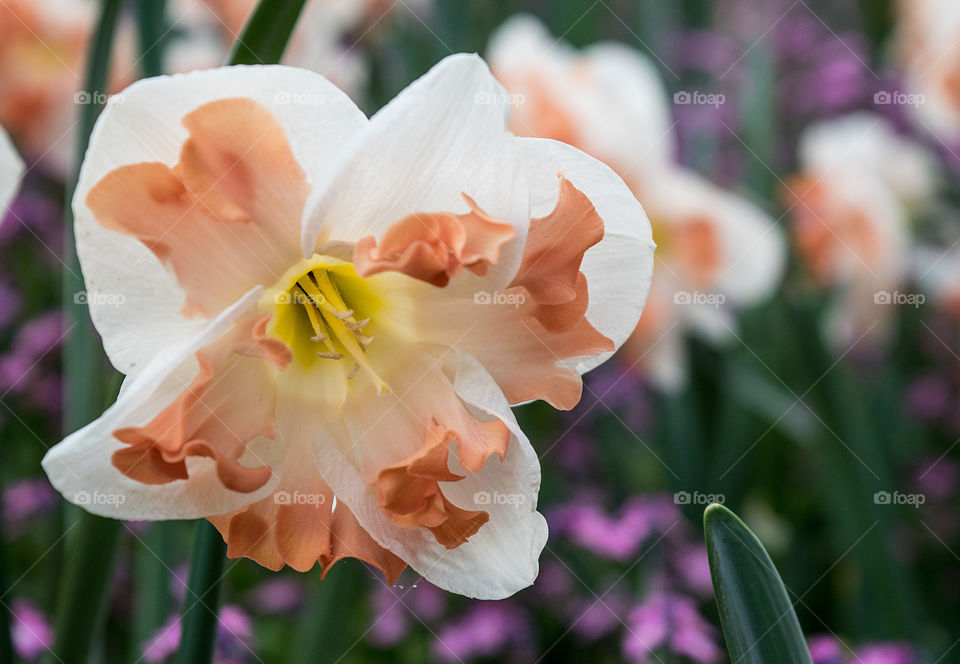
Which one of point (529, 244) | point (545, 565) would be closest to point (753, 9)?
point (545, 565)

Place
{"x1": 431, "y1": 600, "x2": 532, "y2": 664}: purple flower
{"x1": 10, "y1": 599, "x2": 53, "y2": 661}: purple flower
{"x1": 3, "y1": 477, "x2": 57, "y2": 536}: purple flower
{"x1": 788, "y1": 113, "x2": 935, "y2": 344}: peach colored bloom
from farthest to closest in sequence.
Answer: {"x1": 788, "y1": 113, "x2": 935, "y2": 344}: peach colored bloom, {"x1": 3, "y1": 477, "x2": 57, "y2": 536}: purple flower, {"x1": 431, "y1": 600, "x2": 532, "y2": 664}: purple flower, {"x1": 10, "y1": 599, "x2": 53, "y2": 661}: purple flower

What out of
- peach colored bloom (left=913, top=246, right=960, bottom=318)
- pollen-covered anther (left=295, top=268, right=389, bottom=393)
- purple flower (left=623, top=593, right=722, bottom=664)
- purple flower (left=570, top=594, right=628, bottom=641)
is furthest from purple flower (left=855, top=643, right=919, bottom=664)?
peach colored bloom (left=913, top=246, right=960, bottom=318)

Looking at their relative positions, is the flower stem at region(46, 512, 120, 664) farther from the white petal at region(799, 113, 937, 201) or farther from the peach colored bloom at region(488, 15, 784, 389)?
the white petal at region(799, 113, 937, 201)

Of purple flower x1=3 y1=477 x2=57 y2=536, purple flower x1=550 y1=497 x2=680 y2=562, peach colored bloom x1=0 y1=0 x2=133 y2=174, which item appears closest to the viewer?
purple flower x1=550 y1=497 x2=680 y2=562

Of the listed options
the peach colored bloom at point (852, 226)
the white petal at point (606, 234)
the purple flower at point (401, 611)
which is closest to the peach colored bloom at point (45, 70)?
the purple flower at point (401, 611)

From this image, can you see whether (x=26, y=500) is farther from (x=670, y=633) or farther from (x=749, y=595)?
(x=749, y=595)

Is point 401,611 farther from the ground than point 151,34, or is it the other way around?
point 151,34

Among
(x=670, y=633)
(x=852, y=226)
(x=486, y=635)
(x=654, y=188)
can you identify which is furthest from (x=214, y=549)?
(x=852, y=226)

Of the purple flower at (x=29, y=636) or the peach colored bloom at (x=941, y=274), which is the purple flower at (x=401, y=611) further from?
the peach colored bloom at (x=941, y=274)
